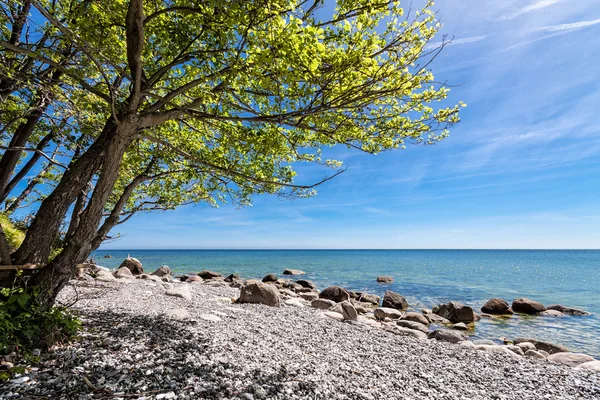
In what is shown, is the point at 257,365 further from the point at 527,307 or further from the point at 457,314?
the point at 527,307

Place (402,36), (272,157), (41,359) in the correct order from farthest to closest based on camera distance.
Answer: (272,157)
(402,36)
(41,359)

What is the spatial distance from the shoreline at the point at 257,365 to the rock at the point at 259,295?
2.81 meters

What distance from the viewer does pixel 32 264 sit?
17.9 ft

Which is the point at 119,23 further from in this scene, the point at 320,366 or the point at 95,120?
the point at 320,366

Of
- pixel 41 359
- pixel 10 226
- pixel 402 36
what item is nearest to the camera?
pixel 41 359

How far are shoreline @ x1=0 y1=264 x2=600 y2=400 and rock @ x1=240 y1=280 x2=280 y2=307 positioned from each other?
2815 mm

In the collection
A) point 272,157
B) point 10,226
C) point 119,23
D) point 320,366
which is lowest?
point 320,366

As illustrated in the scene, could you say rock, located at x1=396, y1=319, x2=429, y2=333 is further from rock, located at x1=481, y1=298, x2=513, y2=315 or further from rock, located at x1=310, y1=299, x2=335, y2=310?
rock, located at x1=481, y1=298, x2=513, y2=315

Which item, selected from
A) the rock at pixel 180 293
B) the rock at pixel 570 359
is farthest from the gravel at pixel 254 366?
the rock at pixel 180 293

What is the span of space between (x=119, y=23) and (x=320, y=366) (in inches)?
269

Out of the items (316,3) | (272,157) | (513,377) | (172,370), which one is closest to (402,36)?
(316,3)

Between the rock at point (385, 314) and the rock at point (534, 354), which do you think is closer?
the rock at point (534, 354)

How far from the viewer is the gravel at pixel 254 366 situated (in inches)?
155

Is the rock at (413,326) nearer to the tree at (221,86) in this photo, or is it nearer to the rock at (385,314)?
the rock at (385,314)
